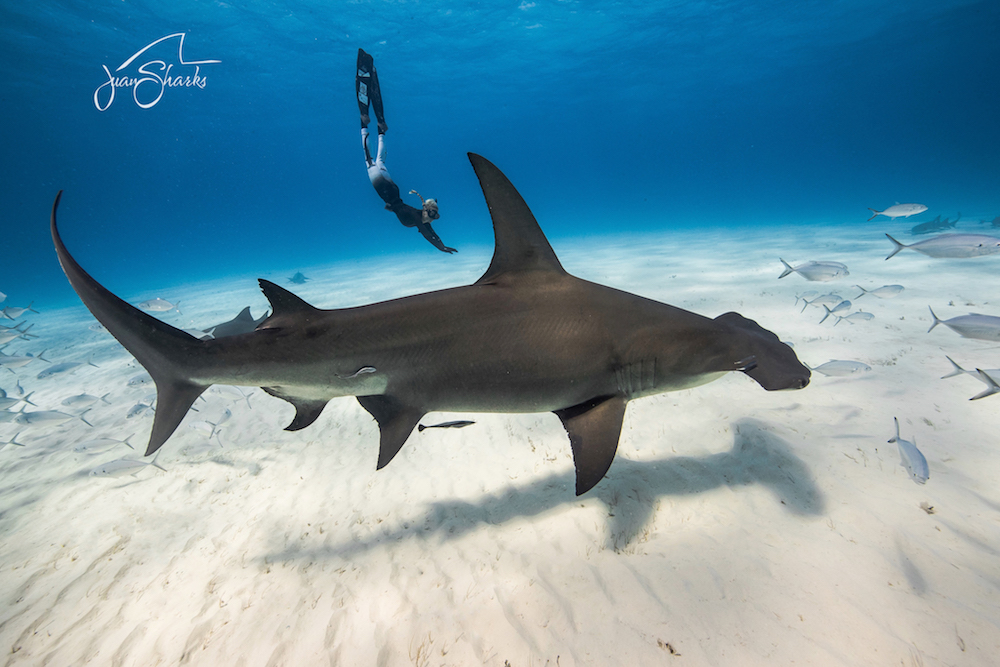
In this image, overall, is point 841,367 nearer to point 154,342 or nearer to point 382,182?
point 154,342

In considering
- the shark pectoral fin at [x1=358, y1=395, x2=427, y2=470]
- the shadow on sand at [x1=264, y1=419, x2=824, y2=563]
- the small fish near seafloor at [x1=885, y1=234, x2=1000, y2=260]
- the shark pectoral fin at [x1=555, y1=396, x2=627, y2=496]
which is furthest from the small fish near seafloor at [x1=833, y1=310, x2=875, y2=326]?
the shark pectoral fin at [x1=358, y1=395, x2=427, y2=470]

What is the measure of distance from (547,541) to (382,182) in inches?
398

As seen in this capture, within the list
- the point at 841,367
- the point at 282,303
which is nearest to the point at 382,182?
the point at 282,303

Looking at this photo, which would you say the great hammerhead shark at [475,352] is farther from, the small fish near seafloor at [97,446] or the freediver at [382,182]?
the freediver at [382,182]

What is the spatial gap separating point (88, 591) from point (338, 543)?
76.7 inches

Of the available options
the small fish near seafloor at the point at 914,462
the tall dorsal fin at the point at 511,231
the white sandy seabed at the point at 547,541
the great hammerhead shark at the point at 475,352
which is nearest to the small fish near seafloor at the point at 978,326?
the white sandy seabed at the point at 547,541

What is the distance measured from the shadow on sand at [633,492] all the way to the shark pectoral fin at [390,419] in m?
1.31

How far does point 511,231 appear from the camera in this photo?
2406mm

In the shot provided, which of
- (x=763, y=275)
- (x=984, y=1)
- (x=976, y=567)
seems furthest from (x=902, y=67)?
(x=976, y=567)

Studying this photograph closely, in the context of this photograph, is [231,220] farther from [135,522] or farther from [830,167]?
[830,167]

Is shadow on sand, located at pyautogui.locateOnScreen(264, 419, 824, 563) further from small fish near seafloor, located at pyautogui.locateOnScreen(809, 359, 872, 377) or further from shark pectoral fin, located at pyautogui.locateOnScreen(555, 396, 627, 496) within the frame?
small fish near seafloor, located at pyautogui.locateOnScreen(809, 359, 872, 377)

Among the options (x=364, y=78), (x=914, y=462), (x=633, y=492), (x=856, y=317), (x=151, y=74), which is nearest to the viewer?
(x=914, y=462)

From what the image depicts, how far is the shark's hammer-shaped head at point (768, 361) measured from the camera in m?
1.96

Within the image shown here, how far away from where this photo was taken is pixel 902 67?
50875 millimetres
